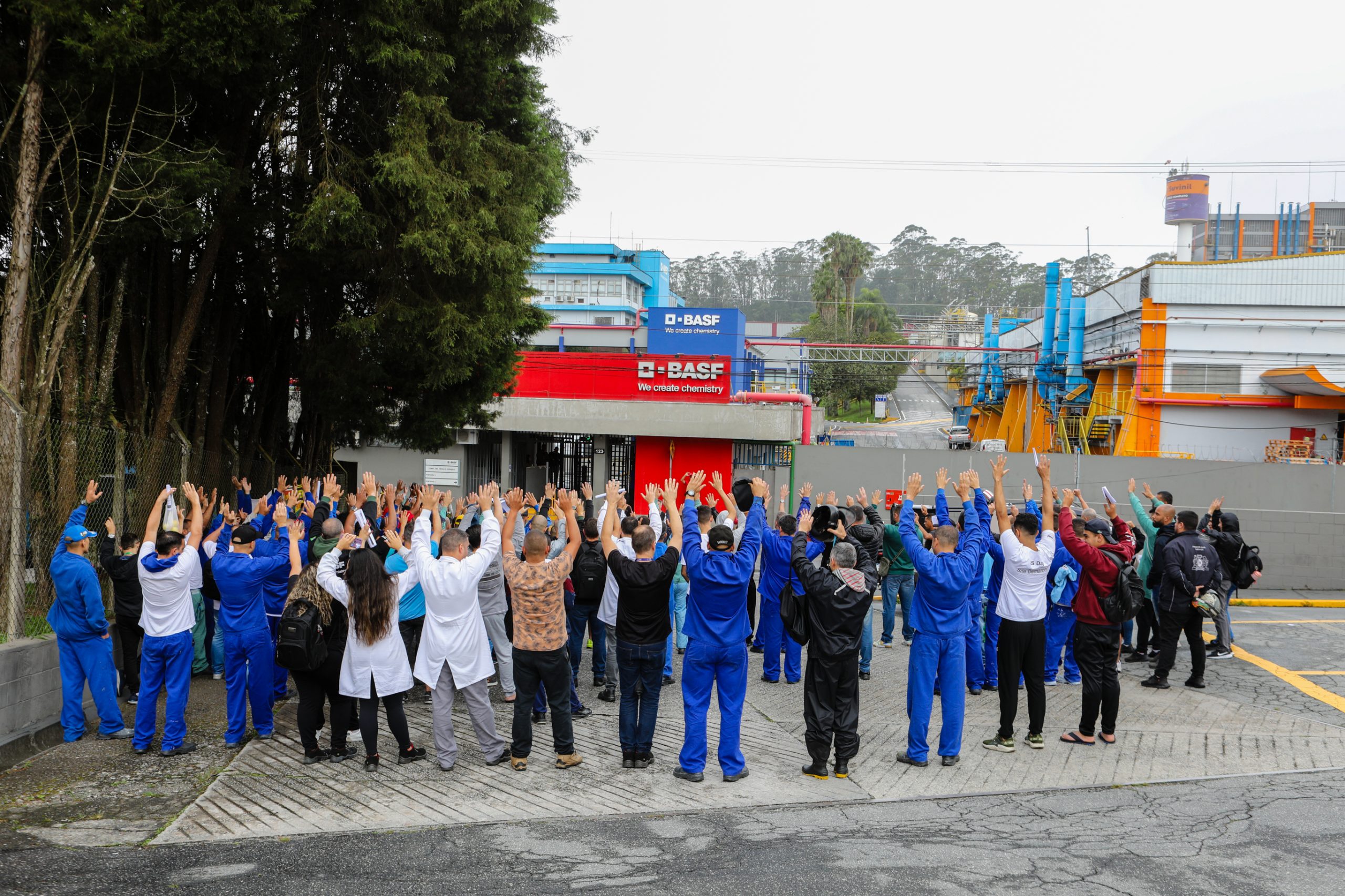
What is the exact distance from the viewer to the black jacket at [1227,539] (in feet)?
32.3

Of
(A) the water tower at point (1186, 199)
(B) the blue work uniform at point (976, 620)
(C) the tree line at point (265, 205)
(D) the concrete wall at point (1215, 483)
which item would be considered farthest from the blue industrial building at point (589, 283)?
(B) the blue work uniform at point (976, 620)

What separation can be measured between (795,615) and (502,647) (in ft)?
8.59

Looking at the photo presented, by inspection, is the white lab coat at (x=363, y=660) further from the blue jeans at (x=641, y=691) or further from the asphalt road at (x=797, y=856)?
the blue jeans at (x=641, y=691)

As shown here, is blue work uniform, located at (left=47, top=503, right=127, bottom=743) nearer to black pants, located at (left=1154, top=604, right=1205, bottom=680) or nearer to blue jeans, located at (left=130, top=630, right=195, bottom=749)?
blue jeans, located at (left=130, top=630, right=195, bottom=749)

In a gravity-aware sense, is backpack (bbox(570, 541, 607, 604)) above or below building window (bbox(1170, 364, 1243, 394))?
below

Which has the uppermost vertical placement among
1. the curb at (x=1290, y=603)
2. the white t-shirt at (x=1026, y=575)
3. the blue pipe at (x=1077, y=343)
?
the blue pipe at (x=1077, y=343)

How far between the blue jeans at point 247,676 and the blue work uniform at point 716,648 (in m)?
3.19

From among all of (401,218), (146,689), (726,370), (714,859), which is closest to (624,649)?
(714,859)

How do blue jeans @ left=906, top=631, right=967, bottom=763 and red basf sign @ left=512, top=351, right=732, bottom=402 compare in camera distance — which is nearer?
blue jeans @ left=906, top=631, right=967, bottom=763

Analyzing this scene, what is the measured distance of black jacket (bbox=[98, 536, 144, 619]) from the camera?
692 centimetres

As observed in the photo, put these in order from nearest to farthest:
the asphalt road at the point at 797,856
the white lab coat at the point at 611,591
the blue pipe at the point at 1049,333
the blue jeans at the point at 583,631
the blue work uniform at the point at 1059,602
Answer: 1. the asphalt road at the point at 797,856
2. the white lab coat at the point at 611,591
3. the blue work uniform at the point at 1059,602
4. the blue jeans at the point at 583,631
5. the blue pipe at the point at 1049,333

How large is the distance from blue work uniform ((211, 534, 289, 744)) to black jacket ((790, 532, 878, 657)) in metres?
3.97

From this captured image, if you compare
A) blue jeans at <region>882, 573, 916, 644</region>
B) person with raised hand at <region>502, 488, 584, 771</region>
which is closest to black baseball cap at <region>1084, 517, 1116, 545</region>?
blue jeans at <region>882, 573, 916, 644</region>

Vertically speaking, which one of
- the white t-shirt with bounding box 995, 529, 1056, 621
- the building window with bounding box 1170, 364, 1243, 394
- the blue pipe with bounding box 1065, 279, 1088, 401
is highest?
the blue pipe with bounding box 1065, 279, 1088, 401
